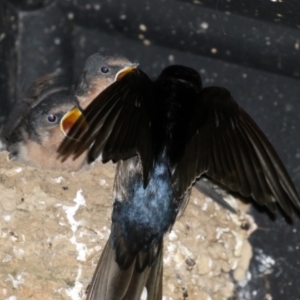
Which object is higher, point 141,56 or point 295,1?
point 295,1

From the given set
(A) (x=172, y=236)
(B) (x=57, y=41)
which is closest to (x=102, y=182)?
(A) (x=172, y=236)

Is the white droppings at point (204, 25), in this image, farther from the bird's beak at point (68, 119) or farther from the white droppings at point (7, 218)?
the white droppings at point (7, 218)

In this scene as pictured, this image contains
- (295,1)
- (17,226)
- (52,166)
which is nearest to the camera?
(295,1)

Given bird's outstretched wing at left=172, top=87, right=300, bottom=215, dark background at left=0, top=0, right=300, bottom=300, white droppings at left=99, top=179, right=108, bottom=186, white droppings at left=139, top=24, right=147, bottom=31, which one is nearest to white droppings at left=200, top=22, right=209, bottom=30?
dark background at left=0, top=0, right=300, bottom=300

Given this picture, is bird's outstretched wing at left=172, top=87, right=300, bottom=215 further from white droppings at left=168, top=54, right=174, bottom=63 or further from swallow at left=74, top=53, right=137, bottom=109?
white droppings at left=168, top=54, right=174, bottom=63

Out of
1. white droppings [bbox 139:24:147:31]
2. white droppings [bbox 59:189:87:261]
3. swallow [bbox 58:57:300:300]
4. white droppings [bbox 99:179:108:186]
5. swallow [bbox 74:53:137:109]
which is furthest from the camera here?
swallow [bbox 74:53:137:109]

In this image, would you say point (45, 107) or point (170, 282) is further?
point (45, 107)

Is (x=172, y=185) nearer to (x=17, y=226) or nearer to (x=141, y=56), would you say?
(x=17, y=226)

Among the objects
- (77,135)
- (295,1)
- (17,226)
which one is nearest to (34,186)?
(17,226)
